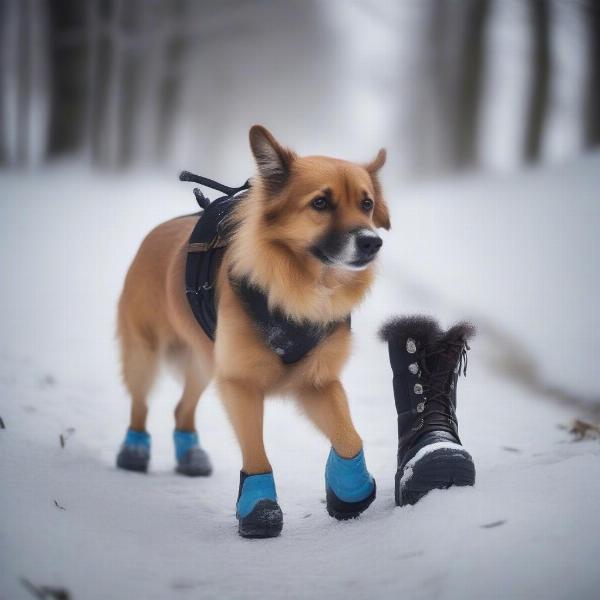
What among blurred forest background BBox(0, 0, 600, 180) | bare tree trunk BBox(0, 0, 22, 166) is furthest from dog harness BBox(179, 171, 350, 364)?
bare tree trunk BBox(0, 0, 22, 166)

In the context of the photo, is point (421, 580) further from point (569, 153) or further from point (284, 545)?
point (569, 153)

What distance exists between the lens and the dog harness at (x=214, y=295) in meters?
2.67

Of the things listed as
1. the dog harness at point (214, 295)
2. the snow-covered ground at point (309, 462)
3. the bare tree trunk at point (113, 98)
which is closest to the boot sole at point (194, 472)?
the snow-covered ground at point (309, 462)

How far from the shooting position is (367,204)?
2.89m

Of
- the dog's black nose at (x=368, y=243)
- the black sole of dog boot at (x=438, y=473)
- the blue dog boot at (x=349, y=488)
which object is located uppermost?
the dog's black nose at (x=368, y=243)

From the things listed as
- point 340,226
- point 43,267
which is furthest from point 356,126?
point 340,226

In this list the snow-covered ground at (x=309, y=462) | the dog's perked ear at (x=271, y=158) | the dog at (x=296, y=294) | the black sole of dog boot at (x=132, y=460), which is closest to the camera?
the snow-covered ground at (x=309, y=462)

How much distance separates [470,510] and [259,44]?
2387 cm

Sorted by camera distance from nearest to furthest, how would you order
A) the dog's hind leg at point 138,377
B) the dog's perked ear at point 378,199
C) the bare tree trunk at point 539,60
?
the dog's perked ear at point 378,199, the dog's hind leg at point 138,377, the bare tree trunk at point 539,60

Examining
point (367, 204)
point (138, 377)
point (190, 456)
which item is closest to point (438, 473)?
point (367, 204)

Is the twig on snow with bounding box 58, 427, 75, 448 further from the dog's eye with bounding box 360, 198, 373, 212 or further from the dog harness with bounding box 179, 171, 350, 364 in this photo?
the dog's eye with bounding box 360, 198, 373, 212

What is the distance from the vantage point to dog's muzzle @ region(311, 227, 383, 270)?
2.61 metres

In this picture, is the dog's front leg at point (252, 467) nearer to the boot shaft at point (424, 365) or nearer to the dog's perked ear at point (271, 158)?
the boot shaft at point (424, 365)

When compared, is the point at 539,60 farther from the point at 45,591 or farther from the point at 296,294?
the point at 45,591
